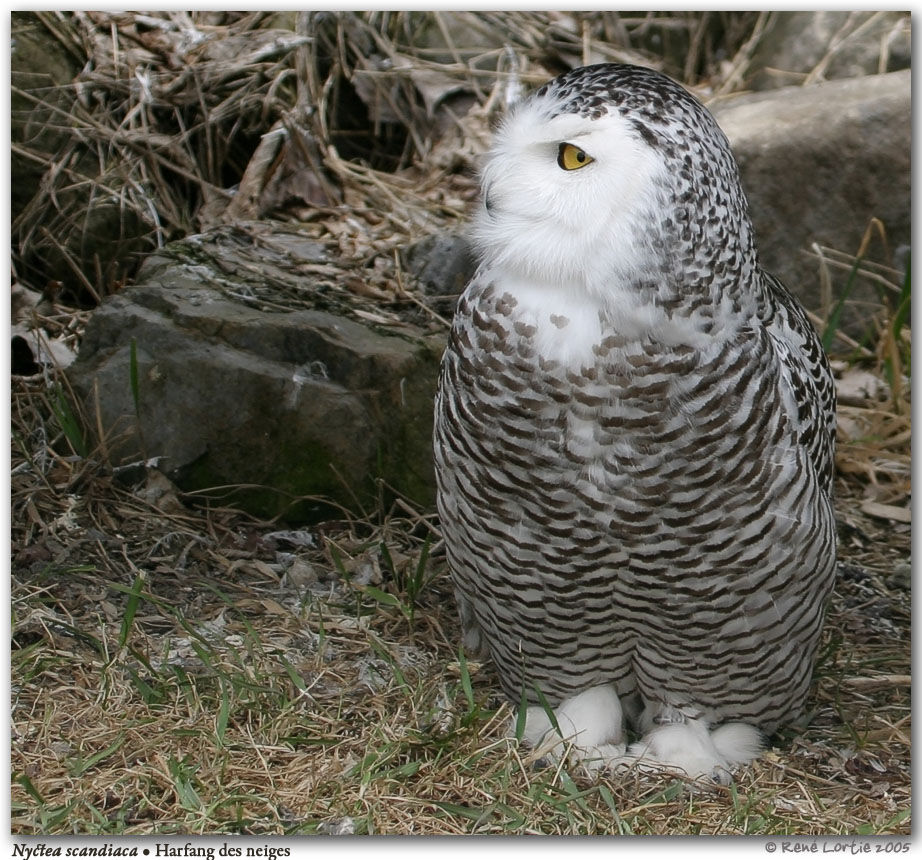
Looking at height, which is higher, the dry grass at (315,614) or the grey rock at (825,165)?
the grey rock at (825,165)

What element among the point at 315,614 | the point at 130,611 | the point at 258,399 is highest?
the point at 258,399

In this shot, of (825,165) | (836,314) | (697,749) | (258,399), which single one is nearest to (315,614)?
(258,399)

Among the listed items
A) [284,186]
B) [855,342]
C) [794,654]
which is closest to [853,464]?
[855,342]

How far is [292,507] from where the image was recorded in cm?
387

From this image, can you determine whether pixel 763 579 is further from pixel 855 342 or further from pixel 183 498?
pixel 855 342

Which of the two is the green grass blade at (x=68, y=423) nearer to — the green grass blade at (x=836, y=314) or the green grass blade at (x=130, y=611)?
the green grass blade at (x=130, y=611)

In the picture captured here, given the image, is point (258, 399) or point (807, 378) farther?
point (258, 399)

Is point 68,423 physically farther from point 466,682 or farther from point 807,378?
point 807,378

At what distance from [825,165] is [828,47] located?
3.27 ft

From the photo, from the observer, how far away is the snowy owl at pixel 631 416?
2369mm

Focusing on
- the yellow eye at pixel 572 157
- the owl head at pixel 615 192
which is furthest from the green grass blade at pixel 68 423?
the yellow eye at pixel 572 157

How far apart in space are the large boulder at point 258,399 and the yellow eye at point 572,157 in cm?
156

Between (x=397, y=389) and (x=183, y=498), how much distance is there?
748 mm

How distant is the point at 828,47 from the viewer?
5488 millimetres
